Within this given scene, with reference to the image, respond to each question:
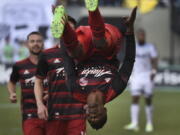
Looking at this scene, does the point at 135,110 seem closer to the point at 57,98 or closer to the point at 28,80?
the point at 28,80

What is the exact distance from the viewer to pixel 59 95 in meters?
8.92

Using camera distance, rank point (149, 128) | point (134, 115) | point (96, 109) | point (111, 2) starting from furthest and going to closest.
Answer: point (111, 2) < point (134, 115) < point (149, 128) < point (96, 109)

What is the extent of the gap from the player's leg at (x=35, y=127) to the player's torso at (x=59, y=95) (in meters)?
0.36

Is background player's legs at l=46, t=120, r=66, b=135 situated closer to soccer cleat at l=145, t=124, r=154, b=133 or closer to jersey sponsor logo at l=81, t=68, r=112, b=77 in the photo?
jersey sponsor logo at l=81, t=68, r=112, b=77

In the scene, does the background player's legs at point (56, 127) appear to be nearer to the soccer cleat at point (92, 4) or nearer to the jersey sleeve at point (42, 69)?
the jersey sleeve at point (42, 69)

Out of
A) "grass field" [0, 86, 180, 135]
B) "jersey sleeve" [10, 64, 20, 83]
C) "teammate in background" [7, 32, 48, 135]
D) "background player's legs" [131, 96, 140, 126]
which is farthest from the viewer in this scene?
"background player's legs" [131, 96, 140, 126]

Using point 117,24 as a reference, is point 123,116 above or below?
below

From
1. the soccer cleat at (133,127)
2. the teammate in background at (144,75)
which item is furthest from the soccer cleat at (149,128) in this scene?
the soccer cleat at (133,127)

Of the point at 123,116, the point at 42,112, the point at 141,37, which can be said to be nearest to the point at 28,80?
the point at 42,112

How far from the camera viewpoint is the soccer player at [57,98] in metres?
8.82

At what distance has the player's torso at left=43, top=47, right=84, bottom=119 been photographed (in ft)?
29.1

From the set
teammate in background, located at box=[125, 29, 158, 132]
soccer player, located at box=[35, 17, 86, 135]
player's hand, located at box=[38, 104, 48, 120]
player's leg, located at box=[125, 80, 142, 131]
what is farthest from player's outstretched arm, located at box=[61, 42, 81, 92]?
teammate in background, located at box=[125, 29, 158, 132]

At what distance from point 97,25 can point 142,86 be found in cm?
982

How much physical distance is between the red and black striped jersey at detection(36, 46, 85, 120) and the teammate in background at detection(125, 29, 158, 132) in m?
7.53
